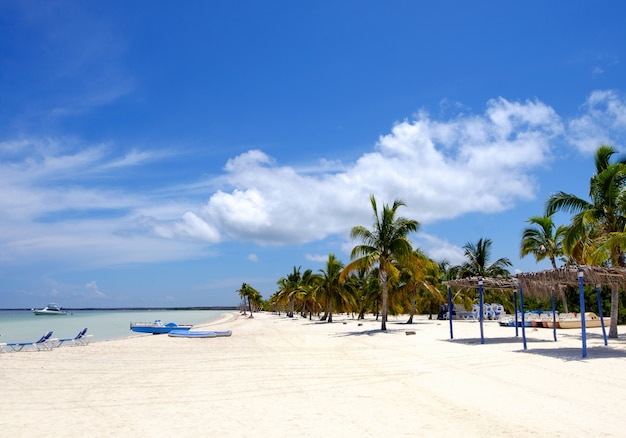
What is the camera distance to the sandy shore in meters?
6.49

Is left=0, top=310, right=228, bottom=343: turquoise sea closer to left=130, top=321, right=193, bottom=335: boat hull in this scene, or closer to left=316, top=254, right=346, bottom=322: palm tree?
left=130, top=321, right=193, bottom=335: boat hull

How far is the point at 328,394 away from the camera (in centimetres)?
870

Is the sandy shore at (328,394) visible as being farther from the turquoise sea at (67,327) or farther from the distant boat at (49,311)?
the distant boat at (49,311)

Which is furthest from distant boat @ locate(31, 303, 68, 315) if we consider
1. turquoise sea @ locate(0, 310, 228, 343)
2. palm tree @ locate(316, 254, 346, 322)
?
palm tree @ locate(316, 254, 346, 322)

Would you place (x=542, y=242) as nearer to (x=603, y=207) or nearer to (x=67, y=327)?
(x=603, y=207)

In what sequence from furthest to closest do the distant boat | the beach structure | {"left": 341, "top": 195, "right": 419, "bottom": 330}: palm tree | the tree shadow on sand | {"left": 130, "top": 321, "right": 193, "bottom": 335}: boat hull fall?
1. the distant boat
2. {"left": 130, "top": 321, "right": 193, "bottom": 335}: boat hull
3. {"left": 341, "top": 195, "right": 419, "bottom": 330}: palm tree
4. the beach structure
5. the tree shadow on sand

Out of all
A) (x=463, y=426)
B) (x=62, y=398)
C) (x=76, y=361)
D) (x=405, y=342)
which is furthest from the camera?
(x=405, y=342)

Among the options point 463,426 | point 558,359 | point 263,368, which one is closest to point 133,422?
point 463,426

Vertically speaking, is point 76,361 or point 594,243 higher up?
point 594,243

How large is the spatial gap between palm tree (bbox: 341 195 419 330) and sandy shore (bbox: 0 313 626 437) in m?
9.85

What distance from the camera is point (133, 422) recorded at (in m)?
6.94

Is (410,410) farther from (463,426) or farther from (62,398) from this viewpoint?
(62,398)

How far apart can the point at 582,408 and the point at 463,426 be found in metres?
2.25

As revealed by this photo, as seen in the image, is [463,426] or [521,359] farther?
[521,359]
